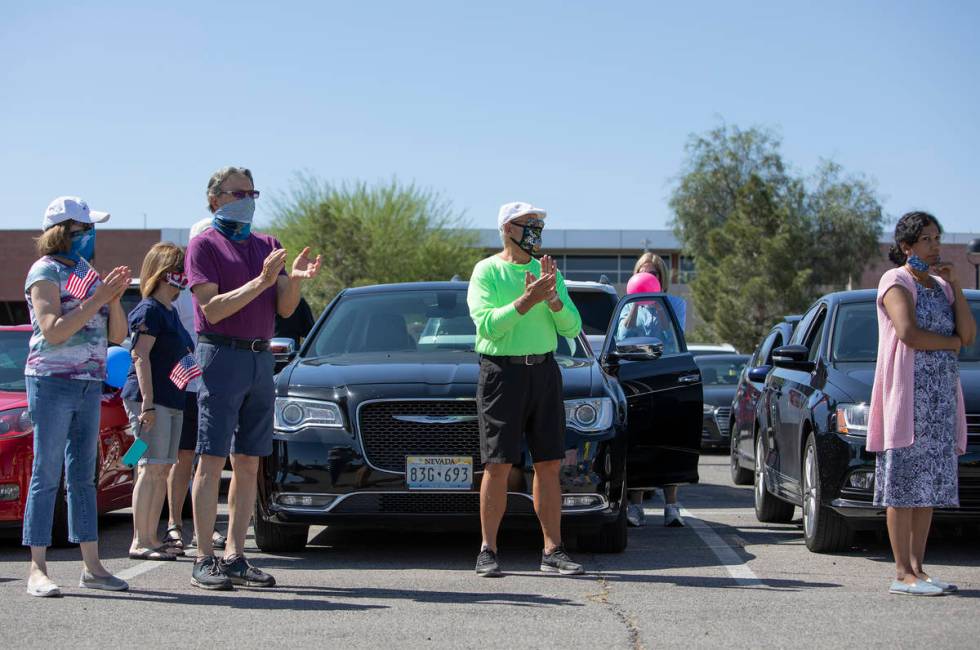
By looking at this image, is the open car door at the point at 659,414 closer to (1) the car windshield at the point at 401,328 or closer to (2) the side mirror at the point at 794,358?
(1) the car windshield at the point at 401,328

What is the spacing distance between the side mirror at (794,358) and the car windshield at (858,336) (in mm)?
Answer: 179

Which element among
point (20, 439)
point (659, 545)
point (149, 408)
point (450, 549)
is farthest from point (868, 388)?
point (20, 439)

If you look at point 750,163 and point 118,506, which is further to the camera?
point 750,163

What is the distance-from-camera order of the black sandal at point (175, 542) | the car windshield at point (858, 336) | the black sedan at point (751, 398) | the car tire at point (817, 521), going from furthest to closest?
the black sedan at point (751, 398) < the car windshield at point (858, 336) < the car tire at point (817, 521) < the black sandal at point (175, 542)

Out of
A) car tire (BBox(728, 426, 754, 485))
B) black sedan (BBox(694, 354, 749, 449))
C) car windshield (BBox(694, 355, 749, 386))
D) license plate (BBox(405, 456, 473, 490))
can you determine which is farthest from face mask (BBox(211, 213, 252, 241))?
car windshield (BBox(694, 355, 749, 386))

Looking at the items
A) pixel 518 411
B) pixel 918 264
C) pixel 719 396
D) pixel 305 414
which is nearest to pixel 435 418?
pixel 518 411

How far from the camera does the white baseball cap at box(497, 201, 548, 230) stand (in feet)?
24.0

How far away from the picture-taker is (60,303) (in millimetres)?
6555

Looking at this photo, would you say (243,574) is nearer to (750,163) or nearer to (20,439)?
(20,439)

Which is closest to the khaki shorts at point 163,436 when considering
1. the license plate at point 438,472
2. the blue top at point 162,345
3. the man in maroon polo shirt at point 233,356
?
the blue top at point 162,345

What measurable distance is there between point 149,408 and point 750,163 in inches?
2251

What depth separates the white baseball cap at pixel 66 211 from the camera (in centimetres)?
666

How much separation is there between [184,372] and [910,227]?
3768 mm

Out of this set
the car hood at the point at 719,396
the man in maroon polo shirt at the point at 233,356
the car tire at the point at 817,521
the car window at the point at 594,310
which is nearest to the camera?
the man in maroon polo shirt at the point at 233,356
